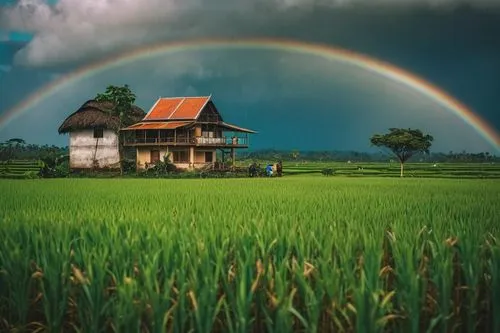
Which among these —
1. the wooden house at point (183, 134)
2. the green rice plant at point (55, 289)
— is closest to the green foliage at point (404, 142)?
the wooden house at point (183, 134)

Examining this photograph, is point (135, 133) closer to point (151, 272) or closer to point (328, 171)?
point (328, 171)

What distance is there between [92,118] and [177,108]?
20.8 ft

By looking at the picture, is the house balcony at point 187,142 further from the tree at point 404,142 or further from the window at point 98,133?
the tree at point 404,142

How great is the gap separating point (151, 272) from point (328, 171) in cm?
4130

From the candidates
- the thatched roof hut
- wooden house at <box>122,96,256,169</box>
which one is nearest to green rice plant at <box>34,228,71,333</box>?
wooden house at <box>122,96,256,169</box>

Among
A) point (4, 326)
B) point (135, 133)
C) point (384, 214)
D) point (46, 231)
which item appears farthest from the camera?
point (135, 133)

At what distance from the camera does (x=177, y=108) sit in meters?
44.2

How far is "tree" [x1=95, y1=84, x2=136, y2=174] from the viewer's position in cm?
4369

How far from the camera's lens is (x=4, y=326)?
3.63m

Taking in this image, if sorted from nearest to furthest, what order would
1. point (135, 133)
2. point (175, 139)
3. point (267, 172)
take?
point (267, 172), point (175, 139), point (135, 133)

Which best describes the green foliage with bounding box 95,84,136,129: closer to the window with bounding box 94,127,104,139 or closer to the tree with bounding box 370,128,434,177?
the window with bounding box 94,127,104,139

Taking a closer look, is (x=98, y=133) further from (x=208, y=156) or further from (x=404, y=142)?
(x=404, y=142)

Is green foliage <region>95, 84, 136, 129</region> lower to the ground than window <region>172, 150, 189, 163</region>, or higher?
higher

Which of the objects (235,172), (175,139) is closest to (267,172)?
(235,172)
